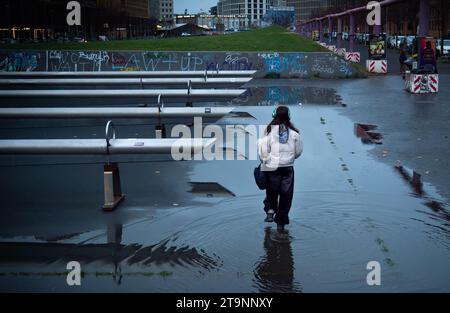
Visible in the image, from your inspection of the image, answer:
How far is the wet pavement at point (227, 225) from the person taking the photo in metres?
6.41

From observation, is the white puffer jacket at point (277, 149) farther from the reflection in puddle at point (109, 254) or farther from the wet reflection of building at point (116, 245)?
the wet reflection of building at point (116, 245)

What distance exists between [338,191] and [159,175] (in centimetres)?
304

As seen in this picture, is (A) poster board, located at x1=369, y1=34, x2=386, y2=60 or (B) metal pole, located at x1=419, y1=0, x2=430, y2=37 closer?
(B) metal pole, located at x1=419, y1=0, x2=430, y2=37

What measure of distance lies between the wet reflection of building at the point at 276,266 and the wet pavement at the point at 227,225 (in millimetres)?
18

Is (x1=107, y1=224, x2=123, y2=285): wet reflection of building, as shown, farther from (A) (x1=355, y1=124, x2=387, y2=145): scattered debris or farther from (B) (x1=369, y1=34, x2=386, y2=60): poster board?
(B) (x1=369, y1=34, x2=386, y2=60): poster board

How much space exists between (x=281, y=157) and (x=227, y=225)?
1.09 metres

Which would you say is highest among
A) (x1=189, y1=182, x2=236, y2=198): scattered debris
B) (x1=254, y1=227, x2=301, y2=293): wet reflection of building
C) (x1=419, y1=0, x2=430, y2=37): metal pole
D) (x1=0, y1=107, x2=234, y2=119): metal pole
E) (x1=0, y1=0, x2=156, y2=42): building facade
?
(x1=0, y1=0, x2=156, y2=42): building facade

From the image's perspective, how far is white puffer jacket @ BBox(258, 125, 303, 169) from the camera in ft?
26.1

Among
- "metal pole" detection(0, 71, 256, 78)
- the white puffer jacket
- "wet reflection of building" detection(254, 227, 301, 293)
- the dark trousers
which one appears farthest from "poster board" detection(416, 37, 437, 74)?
"wet reflection of building" detection(254, 227, 301, 293)

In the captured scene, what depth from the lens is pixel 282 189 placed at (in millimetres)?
7984

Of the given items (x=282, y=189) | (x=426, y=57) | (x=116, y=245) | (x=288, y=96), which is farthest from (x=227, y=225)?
(x=426, y=57)

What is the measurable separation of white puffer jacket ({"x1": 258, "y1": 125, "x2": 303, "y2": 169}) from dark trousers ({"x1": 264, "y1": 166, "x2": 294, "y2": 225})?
0.10 meters

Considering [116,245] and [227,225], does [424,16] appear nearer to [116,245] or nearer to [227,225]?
[227,225]

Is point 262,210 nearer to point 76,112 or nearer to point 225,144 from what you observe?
point 225,144
